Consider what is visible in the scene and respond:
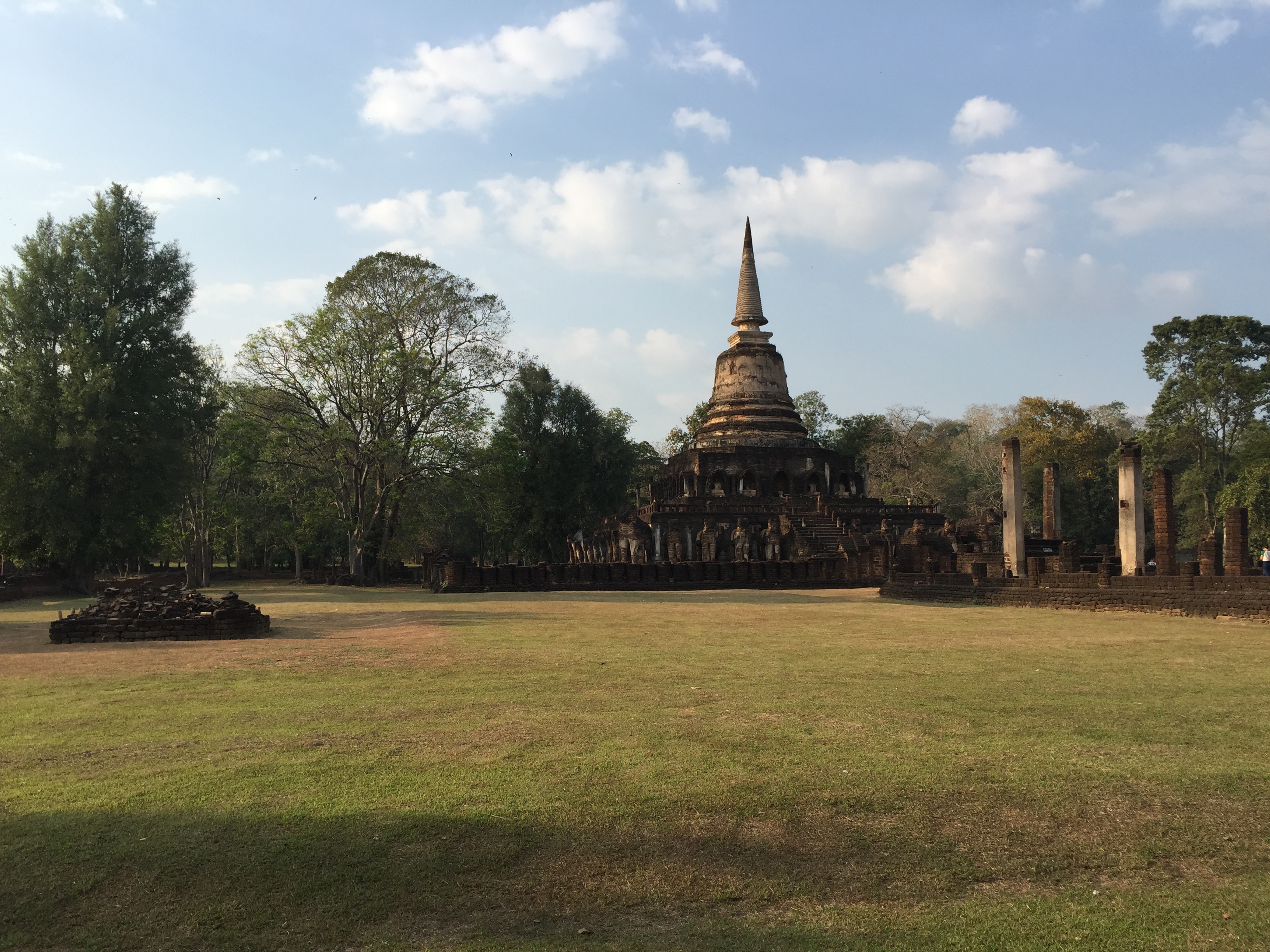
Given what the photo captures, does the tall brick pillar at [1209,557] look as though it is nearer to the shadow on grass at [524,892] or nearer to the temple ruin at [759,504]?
the temple ruin at [759,504]

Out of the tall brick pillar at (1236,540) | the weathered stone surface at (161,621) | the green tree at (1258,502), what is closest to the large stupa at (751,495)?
the green tree at (1258,502)

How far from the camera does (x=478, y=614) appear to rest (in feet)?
54.1

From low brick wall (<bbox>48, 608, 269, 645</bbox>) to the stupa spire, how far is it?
34.7 m

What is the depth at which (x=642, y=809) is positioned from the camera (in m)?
4.68

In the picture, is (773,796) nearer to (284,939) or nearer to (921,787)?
(921,787)

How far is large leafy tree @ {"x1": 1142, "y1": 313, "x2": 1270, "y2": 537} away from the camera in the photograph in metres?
39.3

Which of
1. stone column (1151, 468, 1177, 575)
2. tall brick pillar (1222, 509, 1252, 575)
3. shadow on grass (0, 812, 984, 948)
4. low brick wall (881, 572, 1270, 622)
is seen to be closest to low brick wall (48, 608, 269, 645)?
shadow on grass (0, 812, 984, 948)

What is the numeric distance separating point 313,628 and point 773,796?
35.0 feet

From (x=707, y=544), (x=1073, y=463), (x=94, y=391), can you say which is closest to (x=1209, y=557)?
(x=707, y=544)

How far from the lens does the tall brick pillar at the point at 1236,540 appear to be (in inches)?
645

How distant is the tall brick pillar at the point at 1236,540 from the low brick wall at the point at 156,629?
14.9m

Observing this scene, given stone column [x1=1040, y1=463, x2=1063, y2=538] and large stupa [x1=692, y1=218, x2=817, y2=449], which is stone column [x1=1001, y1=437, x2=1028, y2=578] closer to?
stone column [x1=1040, y1=463, x2=1063, y2=538]

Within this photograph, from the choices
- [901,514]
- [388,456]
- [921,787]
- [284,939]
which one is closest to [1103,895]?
[921,787]

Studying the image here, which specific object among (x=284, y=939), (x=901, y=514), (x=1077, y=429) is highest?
(x=1077, y=429)
